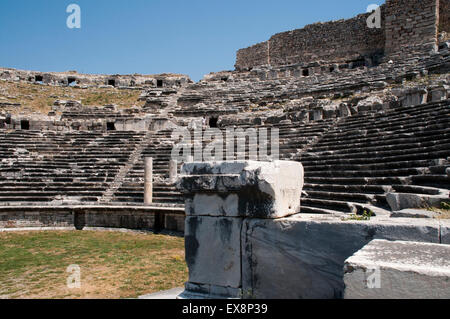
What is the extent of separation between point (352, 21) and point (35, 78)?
2614cm

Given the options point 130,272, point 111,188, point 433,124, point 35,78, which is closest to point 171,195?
point 111,188

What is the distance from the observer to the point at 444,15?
23.1 metres

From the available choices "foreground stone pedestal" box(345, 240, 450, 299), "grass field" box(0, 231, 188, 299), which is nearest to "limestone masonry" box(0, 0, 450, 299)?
"foreground stone pedestal" box(345, 240, 450, 299)

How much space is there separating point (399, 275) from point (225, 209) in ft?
5.45

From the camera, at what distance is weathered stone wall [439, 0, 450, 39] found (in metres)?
22.9

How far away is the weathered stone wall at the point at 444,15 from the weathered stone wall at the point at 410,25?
3.61 ft

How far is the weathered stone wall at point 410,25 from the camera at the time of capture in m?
22.1

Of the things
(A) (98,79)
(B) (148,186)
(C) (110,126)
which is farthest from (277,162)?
(A) (98,79)

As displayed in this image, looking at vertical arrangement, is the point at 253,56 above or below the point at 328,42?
below

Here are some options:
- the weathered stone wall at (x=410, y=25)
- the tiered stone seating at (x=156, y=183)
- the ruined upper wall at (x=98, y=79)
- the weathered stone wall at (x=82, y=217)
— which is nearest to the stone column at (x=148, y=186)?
the tiered stone seating at (x=156, y=183)

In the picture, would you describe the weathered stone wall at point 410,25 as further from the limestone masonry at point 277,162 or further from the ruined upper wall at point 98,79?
the ruined upper wall at point 98,79

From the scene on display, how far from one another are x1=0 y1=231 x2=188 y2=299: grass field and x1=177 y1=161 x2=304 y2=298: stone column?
8.34 ft

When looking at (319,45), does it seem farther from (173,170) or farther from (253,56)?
(173,170)
